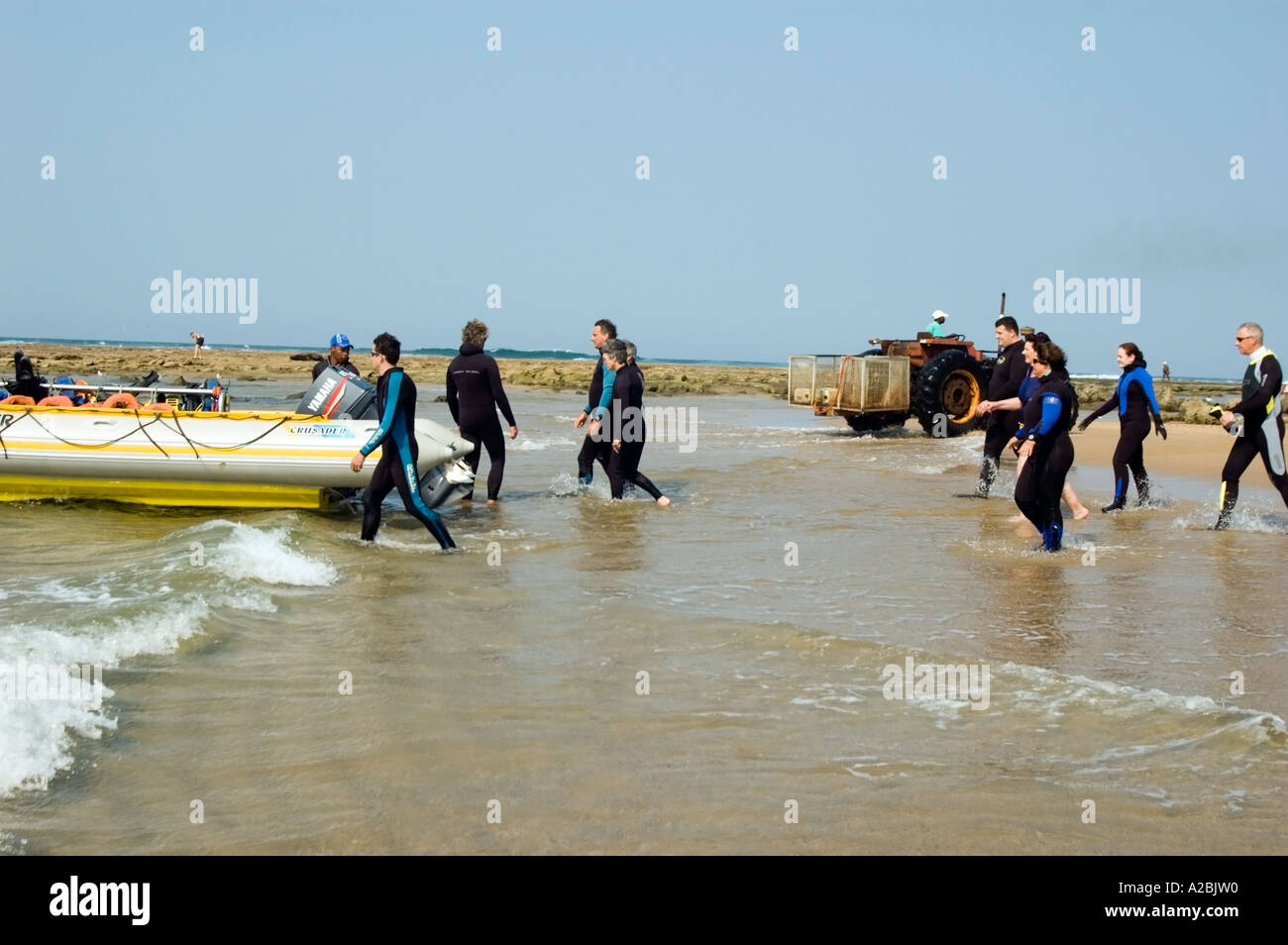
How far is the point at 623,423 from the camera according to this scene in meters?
11.1

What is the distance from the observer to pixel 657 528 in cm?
1011

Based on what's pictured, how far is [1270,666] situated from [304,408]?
834 centimetres

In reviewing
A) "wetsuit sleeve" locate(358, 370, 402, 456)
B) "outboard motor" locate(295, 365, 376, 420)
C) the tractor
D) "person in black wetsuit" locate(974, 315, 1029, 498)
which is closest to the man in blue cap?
"outboard motor" locate(295, 365, 376, 420)

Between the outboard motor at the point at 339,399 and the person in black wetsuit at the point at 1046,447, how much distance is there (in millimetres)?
5879

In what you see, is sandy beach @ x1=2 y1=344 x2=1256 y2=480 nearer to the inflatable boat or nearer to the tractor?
the tractor

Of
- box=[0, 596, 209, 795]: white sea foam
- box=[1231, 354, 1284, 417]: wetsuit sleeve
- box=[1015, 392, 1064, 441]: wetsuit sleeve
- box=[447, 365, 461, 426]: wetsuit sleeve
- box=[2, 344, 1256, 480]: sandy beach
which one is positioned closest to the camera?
box=[0, 596, 209, 795]: white sea foam

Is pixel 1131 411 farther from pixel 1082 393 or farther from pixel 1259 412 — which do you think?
pixel 1082 393

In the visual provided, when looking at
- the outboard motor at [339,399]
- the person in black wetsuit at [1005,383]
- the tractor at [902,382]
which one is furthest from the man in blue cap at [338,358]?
the tractor at [902,382]

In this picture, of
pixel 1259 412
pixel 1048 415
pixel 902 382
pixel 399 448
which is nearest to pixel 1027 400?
pixel 1048 415

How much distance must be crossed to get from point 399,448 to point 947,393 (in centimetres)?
1247

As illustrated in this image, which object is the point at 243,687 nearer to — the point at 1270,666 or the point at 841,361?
the point at 1270,666

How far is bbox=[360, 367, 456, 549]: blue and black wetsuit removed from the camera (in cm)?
843

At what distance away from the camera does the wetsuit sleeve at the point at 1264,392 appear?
31.3 feet
